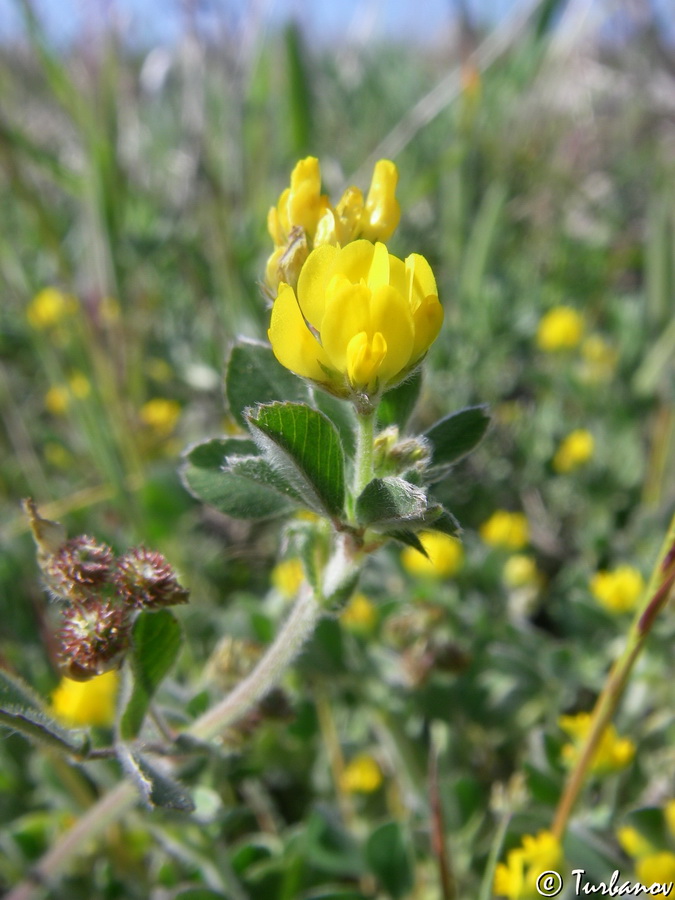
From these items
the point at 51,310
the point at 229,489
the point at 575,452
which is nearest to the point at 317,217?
the point at 229,489

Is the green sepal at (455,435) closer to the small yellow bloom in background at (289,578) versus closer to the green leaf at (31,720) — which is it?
the green leaf at (31,720)

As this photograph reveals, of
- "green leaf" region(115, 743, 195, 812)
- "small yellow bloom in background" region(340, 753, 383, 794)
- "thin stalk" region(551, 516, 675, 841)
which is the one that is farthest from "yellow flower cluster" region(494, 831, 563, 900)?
"green leaf" region(115, 743, 195, 812)

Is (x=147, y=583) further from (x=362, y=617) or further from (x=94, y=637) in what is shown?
(x=362, y=617)

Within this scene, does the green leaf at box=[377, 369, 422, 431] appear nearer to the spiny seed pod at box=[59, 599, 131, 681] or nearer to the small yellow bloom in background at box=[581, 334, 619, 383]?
the spiny seed pod at box=[59, 599, 131, 681]

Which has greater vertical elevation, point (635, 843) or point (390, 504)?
→ point (390, 504)

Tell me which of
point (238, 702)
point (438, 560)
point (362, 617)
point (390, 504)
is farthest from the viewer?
point (438, 560)

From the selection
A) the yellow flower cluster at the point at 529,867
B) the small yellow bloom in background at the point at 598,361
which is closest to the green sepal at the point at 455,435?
the yellow flower cluster at the point at 529,867
